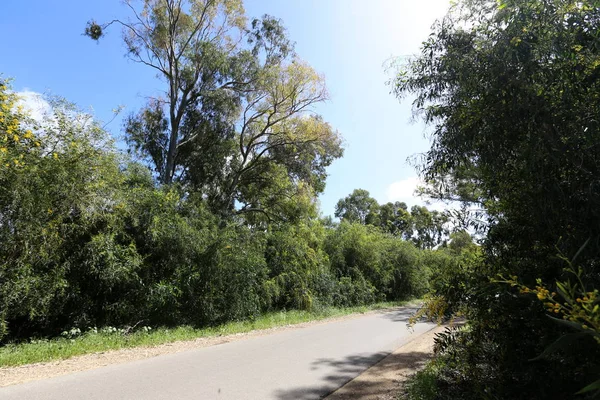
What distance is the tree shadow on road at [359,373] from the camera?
18.5 ft

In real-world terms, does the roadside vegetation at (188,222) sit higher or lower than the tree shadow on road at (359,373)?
higher

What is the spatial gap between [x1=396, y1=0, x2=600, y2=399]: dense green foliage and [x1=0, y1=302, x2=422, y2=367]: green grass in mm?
7423

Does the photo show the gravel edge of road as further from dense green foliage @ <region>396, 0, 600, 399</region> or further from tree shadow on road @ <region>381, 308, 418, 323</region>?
tree shadow on road @ <region>381, 308, 418, 323</region>

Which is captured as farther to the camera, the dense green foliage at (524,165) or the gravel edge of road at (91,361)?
the gravel edge of road at (91,361)

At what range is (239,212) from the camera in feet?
69.6

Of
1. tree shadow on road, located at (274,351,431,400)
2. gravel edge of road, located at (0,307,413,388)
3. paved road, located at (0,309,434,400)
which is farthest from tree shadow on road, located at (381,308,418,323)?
gravel edge of road, located at (0,307,413,388)

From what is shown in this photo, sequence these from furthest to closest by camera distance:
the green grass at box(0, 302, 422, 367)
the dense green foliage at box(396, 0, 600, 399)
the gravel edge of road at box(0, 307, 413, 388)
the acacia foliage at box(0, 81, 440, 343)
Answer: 1. the acacia foliage at box(0, 81, 440, 343)
2. the green grass at box(0, 302, 422, 367)
3. the gravel edge of road at box(0, 307, 413, 388)
4. the dense green foliage at box(396, 0, 600, 399)

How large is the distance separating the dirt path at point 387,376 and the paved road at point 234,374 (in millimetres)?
206

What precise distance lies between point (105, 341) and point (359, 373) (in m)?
5.87

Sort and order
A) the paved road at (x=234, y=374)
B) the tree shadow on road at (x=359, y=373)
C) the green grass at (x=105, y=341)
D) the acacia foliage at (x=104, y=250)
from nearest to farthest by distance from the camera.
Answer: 1. the paved road at (x=234, y=374)
2. the tree shadow on road at (x=359, y=373)
3. the green grass at (x=105, y=341)
4. the acacia foliage at (x=104, y=250)

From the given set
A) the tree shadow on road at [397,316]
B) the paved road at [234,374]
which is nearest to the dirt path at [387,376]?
the paved road at [234,374]

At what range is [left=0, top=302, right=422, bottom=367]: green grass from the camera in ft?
23.8

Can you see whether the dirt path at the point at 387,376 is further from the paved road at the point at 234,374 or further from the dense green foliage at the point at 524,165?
the dense green foliage at the point at 524,165

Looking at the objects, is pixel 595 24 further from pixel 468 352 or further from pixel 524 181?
pixel 468 352
